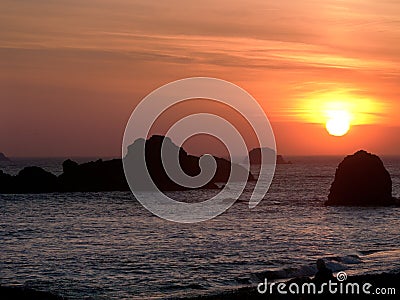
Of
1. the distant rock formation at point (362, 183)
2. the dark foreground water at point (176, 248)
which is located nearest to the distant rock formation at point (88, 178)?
the dark foreground water at point (176, 248)

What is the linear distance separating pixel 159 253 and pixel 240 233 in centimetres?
1781

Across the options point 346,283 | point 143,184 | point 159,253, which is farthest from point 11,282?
point 143,184

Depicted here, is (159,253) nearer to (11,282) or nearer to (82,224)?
(11,282)

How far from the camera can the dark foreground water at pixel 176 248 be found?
44.6m

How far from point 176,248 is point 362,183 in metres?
68.3

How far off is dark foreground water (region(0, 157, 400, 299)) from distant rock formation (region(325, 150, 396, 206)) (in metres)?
12.0

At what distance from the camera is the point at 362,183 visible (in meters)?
121

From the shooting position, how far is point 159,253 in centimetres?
5725

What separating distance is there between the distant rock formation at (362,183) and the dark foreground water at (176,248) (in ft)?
39.5

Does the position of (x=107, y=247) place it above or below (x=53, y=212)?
below

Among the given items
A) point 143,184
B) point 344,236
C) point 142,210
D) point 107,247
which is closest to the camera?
point 107,247

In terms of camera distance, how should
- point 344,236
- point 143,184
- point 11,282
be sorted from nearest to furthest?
point 11,282, point 344,236, point 143,184
